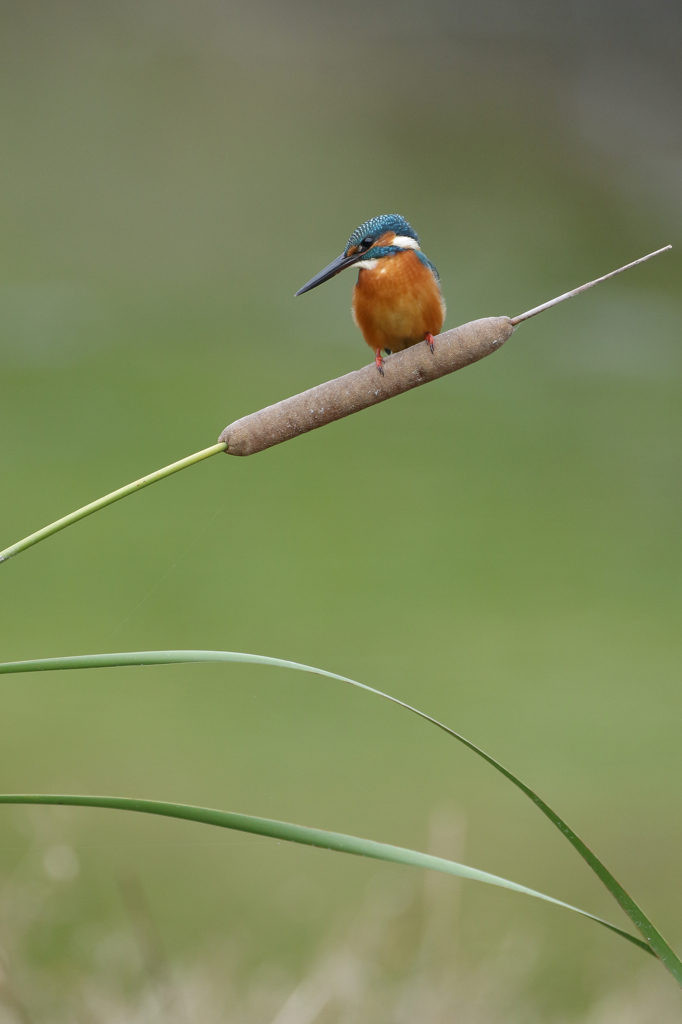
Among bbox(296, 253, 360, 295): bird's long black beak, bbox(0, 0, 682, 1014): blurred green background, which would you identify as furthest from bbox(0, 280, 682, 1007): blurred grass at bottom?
bbox(296, 253, 360, 295): bird's long black beak

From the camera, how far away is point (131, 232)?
258cm

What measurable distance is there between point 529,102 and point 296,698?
1884mm

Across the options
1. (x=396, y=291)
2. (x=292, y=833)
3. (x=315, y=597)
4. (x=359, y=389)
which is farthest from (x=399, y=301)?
(x=315, y=597)

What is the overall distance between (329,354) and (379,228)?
1.94 m

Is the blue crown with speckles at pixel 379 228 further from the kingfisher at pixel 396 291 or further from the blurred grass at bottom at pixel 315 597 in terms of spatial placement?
the blurred grass at bottom at pixel 315 597

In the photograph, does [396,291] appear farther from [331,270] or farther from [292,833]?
[292,833]

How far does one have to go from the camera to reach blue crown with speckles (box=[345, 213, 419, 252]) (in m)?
0.57

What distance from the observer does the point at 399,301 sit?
61 cm

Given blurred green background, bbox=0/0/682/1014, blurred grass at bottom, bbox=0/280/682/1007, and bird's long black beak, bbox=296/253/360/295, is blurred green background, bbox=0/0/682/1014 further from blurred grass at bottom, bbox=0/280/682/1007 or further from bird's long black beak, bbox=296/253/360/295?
bird's long black beak, bbox=296/253/360/295

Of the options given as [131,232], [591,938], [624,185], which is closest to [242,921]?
[591,938]

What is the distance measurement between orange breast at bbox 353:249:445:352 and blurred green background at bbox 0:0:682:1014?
3.96 ft

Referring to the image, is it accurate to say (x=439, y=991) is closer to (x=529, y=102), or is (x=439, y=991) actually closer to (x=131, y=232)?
(x=131, y=232)

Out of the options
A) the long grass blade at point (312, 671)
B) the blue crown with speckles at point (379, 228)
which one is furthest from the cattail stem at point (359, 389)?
the blue crown with speckles at point (379, 228)

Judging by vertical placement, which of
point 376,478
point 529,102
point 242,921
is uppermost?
point 529,102
